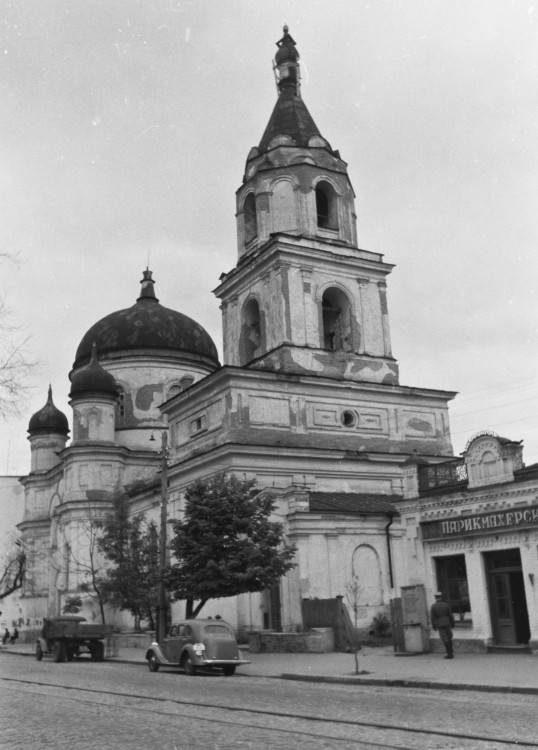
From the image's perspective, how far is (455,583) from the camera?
917 inches

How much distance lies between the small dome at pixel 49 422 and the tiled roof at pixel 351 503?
26.5 m

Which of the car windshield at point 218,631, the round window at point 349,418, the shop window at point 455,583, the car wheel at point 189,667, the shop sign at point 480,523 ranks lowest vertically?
the car wheel at point 189,667

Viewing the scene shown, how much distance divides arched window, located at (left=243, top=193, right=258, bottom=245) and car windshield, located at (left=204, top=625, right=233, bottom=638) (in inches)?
897

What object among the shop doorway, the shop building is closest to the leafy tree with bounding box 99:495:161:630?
the shop building

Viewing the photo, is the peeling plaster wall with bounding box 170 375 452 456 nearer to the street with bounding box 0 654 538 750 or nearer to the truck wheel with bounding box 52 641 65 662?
the truck wheel with bounding box 52 641 65 662

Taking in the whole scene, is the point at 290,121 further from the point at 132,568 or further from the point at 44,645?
the point at 44,645

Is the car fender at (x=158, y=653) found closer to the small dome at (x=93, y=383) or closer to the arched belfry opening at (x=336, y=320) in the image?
the arched belfry opening at (x=336, y=320)

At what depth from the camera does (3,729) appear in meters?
10.8

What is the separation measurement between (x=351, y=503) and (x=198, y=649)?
12.9 meters

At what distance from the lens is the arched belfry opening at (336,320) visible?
38.8 meters

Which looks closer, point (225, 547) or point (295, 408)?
point (225, 547)

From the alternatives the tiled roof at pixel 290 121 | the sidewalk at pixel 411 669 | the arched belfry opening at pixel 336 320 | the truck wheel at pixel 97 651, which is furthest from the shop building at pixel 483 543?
the tiled roof at pixel 290 121

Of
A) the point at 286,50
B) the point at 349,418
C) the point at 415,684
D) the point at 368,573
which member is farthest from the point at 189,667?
the point at 286,50

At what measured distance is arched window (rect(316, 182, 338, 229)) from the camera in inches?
1560
